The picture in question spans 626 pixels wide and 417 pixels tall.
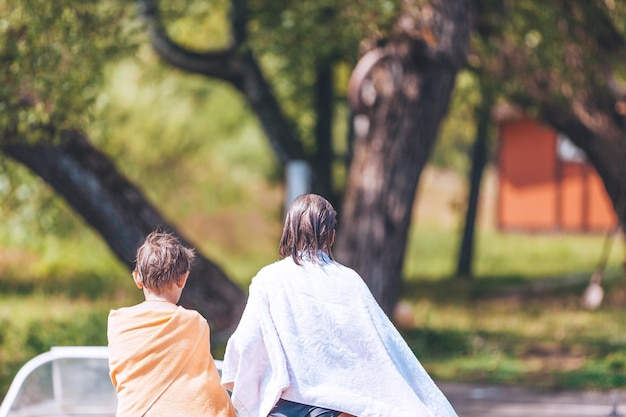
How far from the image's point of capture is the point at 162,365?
3758 millimetres

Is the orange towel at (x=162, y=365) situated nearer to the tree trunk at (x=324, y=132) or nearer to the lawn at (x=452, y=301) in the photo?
the lawn at (x=452, y=301)

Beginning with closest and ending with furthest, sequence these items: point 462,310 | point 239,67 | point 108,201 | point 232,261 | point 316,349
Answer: point 316,349 → point 108,201 → point 239,67 → point 462,310 → point 232,261

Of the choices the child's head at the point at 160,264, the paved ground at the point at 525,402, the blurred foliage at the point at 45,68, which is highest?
the blurred foliage at the point at 45,68

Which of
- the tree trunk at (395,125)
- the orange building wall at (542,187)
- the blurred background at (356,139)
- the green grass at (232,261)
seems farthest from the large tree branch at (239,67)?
the orange building wall at (542,187)

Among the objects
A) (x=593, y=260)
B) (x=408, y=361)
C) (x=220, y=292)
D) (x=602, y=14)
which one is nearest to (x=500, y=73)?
(x=602, y=14)

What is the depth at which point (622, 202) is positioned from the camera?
499 inches

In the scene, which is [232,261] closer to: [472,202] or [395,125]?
[472,202]

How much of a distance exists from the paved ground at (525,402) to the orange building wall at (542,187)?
73.8 ft

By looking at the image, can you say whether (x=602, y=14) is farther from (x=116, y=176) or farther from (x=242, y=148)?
(x=242, y=148)

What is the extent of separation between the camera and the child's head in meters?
3.80

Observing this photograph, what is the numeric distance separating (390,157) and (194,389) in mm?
6987

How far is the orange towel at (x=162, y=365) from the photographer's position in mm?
3742

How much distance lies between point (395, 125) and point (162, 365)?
7.03 metres

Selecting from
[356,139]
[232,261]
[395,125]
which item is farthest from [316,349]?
[232,261]
